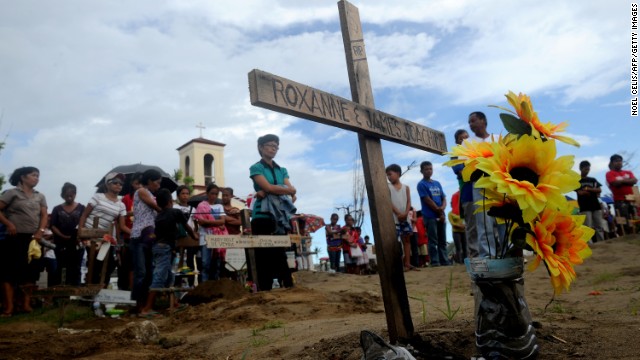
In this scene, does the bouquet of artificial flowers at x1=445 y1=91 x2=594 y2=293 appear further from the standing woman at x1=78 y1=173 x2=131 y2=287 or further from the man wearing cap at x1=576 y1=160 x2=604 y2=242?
the man wearing cap at x1=576 y1=160 x2=604 y2=242

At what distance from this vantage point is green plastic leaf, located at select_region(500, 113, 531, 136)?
2342 mm

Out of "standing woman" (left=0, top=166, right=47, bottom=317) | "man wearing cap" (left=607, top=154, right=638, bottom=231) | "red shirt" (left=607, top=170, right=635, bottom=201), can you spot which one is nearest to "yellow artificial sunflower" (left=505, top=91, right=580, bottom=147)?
"standing woman" (left=0, top=166, right=47, bottom=317)

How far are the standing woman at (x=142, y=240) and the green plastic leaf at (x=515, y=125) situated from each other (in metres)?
4.84

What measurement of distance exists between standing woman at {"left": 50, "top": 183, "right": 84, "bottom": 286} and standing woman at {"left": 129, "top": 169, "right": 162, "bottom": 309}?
1627 mm

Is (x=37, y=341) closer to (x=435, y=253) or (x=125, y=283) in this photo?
(x=125, y=283)

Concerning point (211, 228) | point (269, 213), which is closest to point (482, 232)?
point (269, 213)

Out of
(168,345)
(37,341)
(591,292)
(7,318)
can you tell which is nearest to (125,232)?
(7,318)

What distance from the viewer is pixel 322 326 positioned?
12.2ft

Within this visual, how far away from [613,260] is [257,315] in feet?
20.7

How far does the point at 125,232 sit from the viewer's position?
23.9ft

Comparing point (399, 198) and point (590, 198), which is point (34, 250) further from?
point (590, 198)

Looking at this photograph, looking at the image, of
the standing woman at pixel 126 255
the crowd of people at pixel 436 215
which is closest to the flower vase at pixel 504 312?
the crowd of people at pixel 436 215

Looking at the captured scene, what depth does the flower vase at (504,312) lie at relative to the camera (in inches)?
85.4

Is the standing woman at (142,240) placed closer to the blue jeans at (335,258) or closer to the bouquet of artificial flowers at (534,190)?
the bouquet of artificial flowers at (534,190)
